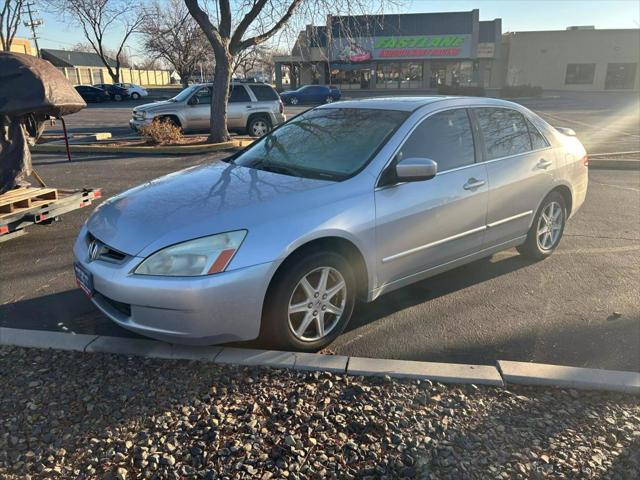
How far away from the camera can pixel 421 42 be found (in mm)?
45562

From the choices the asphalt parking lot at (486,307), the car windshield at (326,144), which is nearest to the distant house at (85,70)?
the asphalt parking lot at (486,307)

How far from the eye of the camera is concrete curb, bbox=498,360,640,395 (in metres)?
2.96

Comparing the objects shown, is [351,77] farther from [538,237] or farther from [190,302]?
[190,302]

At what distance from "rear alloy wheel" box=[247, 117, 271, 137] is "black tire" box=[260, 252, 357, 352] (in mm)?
12954

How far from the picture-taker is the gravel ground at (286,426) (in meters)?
2.38

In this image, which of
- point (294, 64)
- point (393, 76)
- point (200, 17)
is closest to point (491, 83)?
point (393, 76)

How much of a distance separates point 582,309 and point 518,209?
3.44ft

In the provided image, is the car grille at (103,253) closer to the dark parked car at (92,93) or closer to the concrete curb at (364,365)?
the concrete curb at (364,365)

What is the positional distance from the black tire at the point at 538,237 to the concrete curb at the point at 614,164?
6433mm

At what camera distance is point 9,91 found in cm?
505

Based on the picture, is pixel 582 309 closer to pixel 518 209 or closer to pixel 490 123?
pixel 518 209

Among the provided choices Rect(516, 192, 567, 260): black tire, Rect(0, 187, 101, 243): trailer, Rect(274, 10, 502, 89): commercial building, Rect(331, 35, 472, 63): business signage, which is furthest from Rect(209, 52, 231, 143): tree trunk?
Rect(331, 35, 472, 63): business signage

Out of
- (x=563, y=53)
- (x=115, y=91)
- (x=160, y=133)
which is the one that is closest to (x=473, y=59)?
(x=563, y=53)

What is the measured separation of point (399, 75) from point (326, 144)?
4583cm
